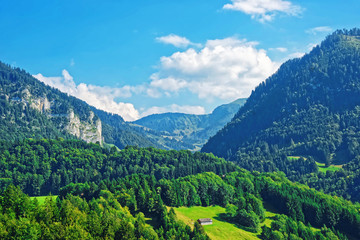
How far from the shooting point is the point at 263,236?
4439 inches

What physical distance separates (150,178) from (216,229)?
3995cm

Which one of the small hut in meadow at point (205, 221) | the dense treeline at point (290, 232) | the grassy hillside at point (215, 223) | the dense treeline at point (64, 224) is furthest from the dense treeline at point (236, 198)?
the dense treeline at point (64, 224)

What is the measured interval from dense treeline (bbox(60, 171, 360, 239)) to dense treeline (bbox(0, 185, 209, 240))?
1006 inches

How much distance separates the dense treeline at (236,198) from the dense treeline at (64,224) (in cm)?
2556

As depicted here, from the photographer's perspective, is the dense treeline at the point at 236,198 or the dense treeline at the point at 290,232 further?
the dense treeline at the point at 236,198

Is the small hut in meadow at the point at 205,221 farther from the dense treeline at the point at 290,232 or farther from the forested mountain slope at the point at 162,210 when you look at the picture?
the dense treeline at the point at 290,232

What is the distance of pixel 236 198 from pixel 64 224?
9367 centimetres

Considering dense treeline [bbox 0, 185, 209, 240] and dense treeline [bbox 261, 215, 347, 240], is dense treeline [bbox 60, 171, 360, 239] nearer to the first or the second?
dense treeline [bbox 261, 215, 347, 240]

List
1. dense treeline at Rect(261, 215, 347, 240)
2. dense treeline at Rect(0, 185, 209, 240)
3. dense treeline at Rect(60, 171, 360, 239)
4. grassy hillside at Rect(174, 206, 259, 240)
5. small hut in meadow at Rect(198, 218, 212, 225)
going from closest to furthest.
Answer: dense treeline at Rect(0, 185, 209, 240), grassy hillside at Rect(174, 206, 259, 240), dense treeline at Rect(261, 215, 347, 240), small hut in meadow at Rect(198, 218, 212, 225), dense treeline at Rect(60, 171, 360, 239)

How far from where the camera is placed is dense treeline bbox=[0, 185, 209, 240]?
6175 cm

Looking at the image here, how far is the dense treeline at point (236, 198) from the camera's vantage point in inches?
4722

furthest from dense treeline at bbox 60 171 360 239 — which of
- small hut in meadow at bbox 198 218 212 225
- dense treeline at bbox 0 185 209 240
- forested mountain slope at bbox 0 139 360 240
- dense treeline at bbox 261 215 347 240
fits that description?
dense treeline at bbox 0 185 209 240

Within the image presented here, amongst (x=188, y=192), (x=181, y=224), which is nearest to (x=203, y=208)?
(x=188, y=192)

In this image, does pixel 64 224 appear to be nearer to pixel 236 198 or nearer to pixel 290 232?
pixel 290 232
